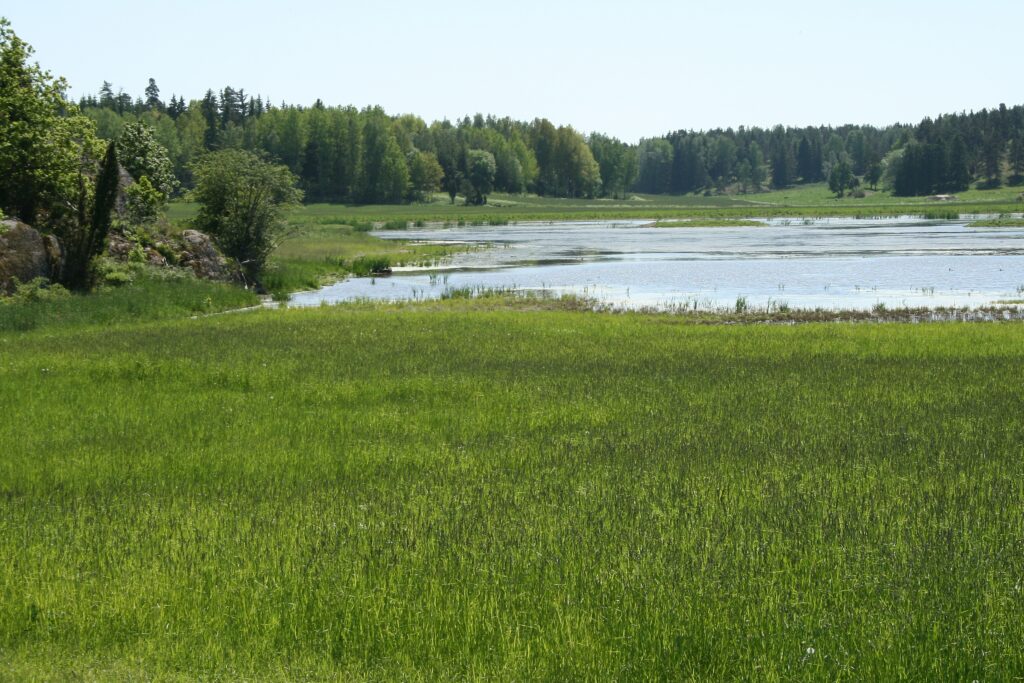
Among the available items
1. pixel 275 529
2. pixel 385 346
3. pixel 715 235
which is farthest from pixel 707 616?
pixel 715 235

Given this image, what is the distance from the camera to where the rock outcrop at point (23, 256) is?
131ft

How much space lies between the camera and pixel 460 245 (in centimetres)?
9519

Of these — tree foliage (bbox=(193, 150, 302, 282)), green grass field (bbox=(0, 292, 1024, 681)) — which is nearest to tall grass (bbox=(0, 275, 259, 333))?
tree foliage (bbox=(193, 150, 302, 282))

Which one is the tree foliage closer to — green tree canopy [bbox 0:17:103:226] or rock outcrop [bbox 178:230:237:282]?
rock outcrop [bbox 178:230:237:282]

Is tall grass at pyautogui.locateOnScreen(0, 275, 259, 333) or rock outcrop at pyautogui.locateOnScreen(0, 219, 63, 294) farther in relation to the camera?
rock outcrop at pyautogui.locateOnScreen(0, 219, 63, 294)

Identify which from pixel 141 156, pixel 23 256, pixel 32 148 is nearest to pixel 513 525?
pixel 23 256

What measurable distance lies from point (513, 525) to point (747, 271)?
5461 cm

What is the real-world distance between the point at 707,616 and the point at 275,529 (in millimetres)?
5144

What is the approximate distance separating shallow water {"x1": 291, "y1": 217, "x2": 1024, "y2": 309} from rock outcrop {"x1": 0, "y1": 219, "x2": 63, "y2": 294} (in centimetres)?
1201

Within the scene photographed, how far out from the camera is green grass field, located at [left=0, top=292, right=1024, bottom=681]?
27.8 ft

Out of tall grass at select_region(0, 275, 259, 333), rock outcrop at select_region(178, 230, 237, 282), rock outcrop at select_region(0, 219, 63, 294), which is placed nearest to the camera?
tall grass at select_region(0, 275, 259, 333)

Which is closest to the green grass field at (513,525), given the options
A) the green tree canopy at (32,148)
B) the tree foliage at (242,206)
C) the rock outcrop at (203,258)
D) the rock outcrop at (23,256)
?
the rock outcrop at (23,256)

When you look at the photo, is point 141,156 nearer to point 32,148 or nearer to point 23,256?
point 32,148

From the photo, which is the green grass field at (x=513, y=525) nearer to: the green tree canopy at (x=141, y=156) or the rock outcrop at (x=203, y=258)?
the rock outcrop at (x=203, y=258)
